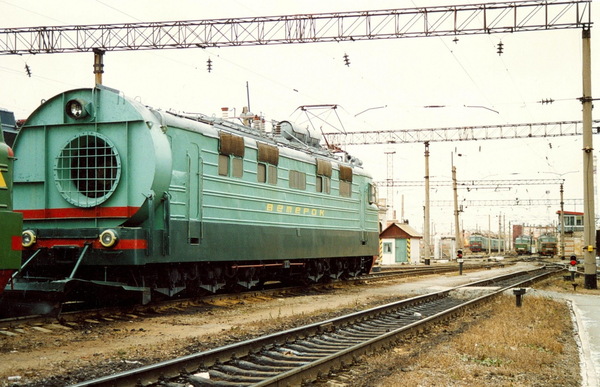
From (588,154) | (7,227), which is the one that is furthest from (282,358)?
(588,154)

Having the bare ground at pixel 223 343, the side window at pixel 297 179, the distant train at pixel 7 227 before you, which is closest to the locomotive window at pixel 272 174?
the side window at pixel 297 179

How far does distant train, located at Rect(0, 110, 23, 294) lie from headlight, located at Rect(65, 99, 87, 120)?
3256mm

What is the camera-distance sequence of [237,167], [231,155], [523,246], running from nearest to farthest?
[231,155]
[237,167]
[523,246]

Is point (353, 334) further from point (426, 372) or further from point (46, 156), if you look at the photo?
point (46, 156)

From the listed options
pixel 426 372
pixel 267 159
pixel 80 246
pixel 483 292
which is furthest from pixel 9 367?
pixel 483 292

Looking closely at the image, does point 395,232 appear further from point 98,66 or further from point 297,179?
point 297,179

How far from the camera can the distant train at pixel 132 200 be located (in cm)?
1209

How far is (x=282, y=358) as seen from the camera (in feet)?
28.1

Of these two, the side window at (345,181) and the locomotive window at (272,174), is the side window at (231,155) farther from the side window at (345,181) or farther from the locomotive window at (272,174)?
the side window at (345,181)

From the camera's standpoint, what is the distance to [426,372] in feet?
27.0

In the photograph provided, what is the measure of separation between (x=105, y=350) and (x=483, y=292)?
46.1 feet

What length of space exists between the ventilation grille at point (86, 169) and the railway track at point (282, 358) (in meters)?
5.04

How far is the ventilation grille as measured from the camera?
12.7 m

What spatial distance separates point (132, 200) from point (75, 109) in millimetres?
2132
